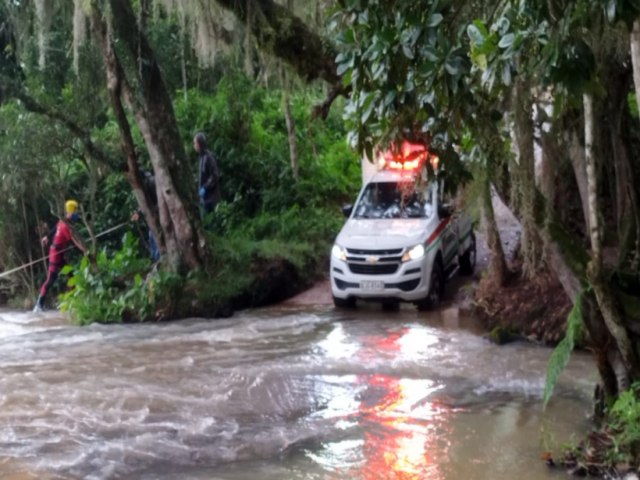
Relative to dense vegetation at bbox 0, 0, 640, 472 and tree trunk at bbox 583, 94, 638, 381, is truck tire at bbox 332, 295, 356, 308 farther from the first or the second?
tree trunk at bbox 583, 94, 638, 381

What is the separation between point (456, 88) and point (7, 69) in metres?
13.6

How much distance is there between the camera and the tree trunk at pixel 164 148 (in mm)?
15302

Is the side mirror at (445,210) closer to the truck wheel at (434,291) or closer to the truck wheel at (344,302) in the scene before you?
the truck wheel at (434,291)

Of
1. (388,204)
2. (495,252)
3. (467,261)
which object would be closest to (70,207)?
(388,204)

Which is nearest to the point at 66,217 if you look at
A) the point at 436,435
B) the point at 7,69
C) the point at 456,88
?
the point at 7,69

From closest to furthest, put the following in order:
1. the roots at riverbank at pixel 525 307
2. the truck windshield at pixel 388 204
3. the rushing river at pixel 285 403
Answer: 1. the rushing river at pixel 285 403
2. the roots at riverbank at pixel 525 307
3. the truck windshield at pixel 388 204

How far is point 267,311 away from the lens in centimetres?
1595

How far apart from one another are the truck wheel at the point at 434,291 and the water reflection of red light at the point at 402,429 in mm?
4018

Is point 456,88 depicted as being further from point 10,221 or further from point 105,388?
A: point 10,221

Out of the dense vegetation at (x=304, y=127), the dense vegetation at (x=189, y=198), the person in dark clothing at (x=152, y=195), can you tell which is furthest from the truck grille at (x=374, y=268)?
the person in dark clothing at (x=152, y=195)

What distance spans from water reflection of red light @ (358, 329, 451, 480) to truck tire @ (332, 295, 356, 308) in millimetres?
4368

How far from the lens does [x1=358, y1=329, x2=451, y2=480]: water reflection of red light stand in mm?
7460

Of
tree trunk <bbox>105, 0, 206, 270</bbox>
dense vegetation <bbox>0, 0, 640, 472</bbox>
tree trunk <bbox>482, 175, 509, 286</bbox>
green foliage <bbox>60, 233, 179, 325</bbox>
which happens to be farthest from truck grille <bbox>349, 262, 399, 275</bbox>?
green foliage <bbox>60, 233, 179, 325</bbox>

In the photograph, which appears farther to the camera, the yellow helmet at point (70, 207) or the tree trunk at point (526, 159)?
the yellow helmet at point (70, 207)
